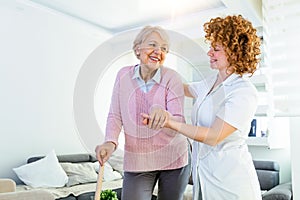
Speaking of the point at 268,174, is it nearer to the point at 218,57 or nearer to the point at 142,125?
the point at 218,57

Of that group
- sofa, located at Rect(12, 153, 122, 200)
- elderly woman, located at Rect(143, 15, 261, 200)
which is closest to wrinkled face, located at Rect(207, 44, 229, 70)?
elderly woman, located at Rect(143, 15, 261, 200)

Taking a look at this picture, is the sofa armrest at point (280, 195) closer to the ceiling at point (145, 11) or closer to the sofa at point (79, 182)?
the sofa at point (79, 182)

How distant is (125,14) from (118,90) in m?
3.10

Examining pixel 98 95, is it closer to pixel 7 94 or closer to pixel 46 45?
pixel 7 94

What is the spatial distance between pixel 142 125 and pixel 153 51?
0.31 m

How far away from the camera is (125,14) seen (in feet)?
13.8

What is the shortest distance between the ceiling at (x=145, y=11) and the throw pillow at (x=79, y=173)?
1952 mm

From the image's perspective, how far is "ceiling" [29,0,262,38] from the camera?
12.5 ft

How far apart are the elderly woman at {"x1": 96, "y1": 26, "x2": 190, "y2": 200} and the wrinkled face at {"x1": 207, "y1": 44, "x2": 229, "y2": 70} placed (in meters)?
0.20

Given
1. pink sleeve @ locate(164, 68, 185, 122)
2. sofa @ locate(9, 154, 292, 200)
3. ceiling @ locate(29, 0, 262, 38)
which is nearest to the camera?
pink sleeve @ locate(164, 68, 185, 122)

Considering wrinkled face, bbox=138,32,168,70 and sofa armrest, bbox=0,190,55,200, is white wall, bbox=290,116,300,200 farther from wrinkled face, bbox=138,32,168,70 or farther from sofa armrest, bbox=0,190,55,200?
sofa armrest, bbox=0,190,55,200

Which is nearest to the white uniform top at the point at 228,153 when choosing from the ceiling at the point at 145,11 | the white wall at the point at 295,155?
the white wall at the point at 295,155

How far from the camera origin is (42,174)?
3352 millimetres

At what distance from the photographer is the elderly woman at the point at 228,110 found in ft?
4.24
